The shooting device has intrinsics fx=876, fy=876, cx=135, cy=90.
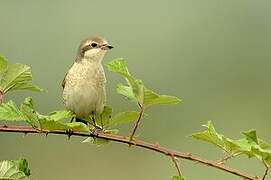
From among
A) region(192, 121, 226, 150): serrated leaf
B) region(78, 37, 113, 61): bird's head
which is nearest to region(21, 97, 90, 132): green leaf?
region(192, 121, 226, 150): serrated leaf

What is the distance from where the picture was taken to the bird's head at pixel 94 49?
14.5ft

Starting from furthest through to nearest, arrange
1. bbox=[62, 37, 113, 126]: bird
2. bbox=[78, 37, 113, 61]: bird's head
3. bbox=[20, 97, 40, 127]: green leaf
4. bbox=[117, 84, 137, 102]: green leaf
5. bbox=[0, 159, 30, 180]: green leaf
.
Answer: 1. bbox=[78, 37, 113, 61]: bird's head
2. bbox=[62, 37, 113, 126]: bird
3. bbox=[117, 84, 137, 102]: green leaf
4. bbox=[20, 97, 40, 127]: green leaf
5. bbox=[0, 159, 30, 180]: green leaf

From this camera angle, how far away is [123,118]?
272cm

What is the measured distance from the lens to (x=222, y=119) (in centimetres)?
1827

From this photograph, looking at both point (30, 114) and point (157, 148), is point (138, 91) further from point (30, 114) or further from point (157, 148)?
point (30, 114)

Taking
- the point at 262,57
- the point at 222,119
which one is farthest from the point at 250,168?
the point at 262,57

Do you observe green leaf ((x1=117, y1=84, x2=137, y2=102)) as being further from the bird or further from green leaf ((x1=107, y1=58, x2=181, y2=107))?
the bird

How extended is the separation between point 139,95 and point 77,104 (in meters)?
1.48

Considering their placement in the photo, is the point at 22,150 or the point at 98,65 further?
the point at 22,150

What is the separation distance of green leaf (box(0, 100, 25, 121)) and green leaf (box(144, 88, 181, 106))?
365 millimetres

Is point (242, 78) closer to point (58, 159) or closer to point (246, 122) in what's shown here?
point (246, 122)

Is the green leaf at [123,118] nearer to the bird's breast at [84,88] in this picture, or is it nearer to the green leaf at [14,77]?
the green leaf at [14,77]

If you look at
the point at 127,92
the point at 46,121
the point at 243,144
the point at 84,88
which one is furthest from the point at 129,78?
the point at 84,88

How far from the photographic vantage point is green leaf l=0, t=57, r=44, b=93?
272 cm
